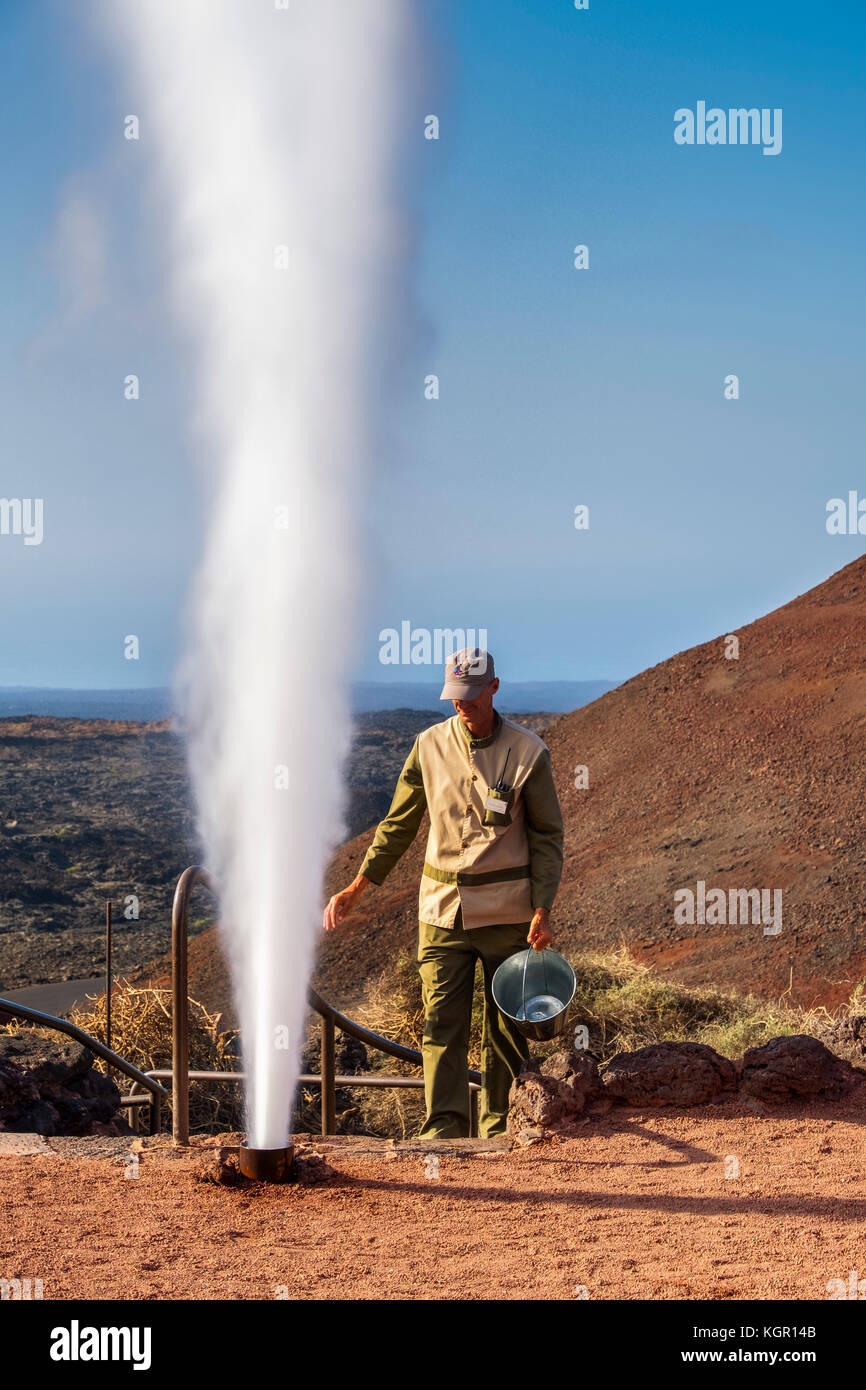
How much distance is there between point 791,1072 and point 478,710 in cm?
187

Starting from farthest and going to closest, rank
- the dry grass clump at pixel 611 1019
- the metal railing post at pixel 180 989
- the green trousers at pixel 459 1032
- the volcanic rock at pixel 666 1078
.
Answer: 1. the dry grass clump at pixel 611 1019
2. the green trousers at pixel 459 1032
3. the volcanic rock at pixel 666 1078
4. the metal railing post at pixel 180 989

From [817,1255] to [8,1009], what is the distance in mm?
3381

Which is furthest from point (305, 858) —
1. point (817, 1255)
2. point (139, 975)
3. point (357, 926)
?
point (139, 975)

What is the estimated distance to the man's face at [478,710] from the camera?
207 inches

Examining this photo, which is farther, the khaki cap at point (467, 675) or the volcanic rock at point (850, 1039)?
the volcanic rock at point (850, 1039)

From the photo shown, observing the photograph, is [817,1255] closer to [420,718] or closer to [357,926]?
[357,926]

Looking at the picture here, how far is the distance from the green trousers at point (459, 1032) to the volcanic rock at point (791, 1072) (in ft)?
3.04

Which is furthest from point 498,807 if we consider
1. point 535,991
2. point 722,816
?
point 722,816

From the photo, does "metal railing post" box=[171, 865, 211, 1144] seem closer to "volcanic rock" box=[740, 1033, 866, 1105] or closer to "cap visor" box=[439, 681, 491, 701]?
"cap visor" box=[439, 681, 491, 701]

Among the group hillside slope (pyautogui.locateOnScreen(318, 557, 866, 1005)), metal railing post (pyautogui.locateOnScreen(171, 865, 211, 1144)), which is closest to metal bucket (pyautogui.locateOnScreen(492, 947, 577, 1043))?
metal railing post (pyautogui.locateOnScreen(171, 865, 211, 1144))

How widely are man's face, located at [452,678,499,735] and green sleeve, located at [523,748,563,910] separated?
272 millimetres

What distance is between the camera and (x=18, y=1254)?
3670 mm

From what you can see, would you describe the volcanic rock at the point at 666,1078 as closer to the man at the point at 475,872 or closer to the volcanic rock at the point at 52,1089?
the man at the point at 475,872

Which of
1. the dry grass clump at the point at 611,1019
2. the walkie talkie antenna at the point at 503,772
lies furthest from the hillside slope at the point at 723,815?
the walkie talkie antenna at the point at 503,772
